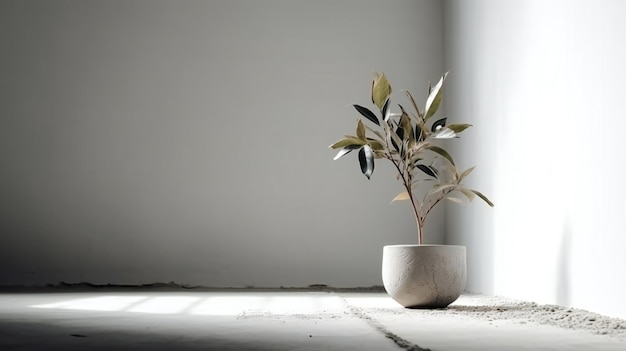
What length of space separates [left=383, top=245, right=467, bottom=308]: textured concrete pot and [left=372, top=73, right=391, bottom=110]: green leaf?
1.95 feet

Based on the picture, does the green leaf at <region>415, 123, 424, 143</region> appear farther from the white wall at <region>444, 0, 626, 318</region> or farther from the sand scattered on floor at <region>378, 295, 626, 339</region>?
the sand scattered on floor at <region>378, 295, 626, 339</region>

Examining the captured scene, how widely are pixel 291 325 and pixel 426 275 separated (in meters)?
0.78

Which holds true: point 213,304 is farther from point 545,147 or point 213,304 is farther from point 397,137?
point 545,147

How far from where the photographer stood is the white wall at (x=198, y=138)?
4.40m

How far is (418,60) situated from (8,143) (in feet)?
8.37

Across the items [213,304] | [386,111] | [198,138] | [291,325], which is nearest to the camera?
[291,325]

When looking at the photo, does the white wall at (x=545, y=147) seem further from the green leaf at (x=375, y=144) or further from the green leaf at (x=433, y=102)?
the green leaf at (x=375, y=144)

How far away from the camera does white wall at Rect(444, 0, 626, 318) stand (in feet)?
7.86

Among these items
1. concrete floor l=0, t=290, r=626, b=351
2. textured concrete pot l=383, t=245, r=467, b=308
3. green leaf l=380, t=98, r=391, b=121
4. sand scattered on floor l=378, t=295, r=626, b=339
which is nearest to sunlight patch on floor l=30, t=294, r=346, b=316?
concrete floor l=0, t=290, r=626, b=351

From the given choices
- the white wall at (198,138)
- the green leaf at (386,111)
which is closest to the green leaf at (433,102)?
the green leaf at (386,111)

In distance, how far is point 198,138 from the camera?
14.7 feet

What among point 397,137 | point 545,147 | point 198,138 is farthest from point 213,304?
point 198,138

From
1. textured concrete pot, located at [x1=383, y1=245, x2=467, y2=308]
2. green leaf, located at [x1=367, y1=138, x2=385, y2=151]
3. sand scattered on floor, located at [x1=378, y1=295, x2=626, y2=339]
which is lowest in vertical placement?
sand scattered on floor, located at [x1=378, y1=295, x2=626, y2=339]

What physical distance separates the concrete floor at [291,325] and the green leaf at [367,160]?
0.52m
